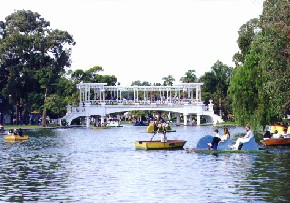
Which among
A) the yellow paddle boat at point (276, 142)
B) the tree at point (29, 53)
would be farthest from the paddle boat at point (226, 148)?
the tree at point (29, 53)

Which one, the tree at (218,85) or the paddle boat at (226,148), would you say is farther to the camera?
the tree at (218,85)

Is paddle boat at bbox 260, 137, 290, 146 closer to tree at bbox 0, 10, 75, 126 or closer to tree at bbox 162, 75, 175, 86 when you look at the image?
tree at bbox 0, 10, 75, 126

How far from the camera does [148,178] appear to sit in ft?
105

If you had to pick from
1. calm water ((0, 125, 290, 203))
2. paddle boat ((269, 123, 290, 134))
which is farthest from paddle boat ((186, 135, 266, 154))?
paddle boat ((269, 123, 290, 134))

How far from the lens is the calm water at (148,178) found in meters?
26.0

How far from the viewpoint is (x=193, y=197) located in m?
25.5

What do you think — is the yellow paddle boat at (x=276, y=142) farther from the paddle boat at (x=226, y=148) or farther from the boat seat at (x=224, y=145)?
the boat seat at (x=224, y=145)

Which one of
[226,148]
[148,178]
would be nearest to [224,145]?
[226,148]

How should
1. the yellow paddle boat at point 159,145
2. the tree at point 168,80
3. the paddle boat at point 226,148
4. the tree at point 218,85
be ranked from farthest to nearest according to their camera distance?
the tree at point 168,80 < the tree at point 218,85 < the yellow paddle boat at point 159,145 < the paddle boat at point 226,148

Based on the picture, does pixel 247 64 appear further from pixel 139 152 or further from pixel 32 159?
pixel 32 159

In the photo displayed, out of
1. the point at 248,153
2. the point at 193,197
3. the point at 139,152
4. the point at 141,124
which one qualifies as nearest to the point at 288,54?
the point at 248,153

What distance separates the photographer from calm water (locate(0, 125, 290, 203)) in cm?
2598

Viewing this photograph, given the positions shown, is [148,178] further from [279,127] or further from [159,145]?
[279,127]

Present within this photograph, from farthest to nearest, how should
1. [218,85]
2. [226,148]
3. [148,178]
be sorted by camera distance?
[218,85] → [226,148] → [148,178]
